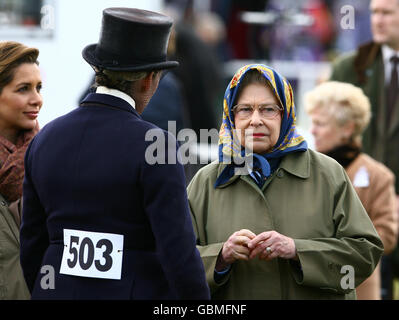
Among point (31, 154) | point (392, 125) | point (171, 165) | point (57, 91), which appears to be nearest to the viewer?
point (171, 165)

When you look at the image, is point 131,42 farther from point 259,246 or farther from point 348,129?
point 348,129

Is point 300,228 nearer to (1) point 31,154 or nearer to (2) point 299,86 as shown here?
(1) point 31,154

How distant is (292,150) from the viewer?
4.06m

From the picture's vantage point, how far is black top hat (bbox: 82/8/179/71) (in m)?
3.52

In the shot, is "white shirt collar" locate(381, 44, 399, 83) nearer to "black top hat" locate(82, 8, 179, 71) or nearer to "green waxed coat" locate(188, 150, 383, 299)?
"green waxed coat" locate(188, 150, 383, 299)

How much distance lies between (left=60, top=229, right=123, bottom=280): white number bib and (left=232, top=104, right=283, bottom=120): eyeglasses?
→ 3.31 feet

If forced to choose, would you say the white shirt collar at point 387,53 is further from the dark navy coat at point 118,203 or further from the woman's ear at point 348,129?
the dark navy coat at point 118,203

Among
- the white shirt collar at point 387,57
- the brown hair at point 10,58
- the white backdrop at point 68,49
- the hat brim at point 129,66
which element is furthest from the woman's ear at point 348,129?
the white backdrop at point 68,49

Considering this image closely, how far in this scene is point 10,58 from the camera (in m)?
4.26

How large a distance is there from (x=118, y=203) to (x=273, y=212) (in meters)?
0.86

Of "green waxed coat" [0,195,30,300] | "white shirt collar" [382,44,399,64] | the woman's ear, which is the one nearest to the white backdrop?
"white shirt collar" [382,44,399,64]

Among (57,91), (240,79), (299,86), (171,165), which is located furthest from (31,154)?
(299,86)

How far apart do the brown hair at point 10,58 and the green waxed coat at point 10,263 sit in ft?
1.97

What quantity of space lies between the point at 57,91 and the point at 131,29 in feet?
17.3
